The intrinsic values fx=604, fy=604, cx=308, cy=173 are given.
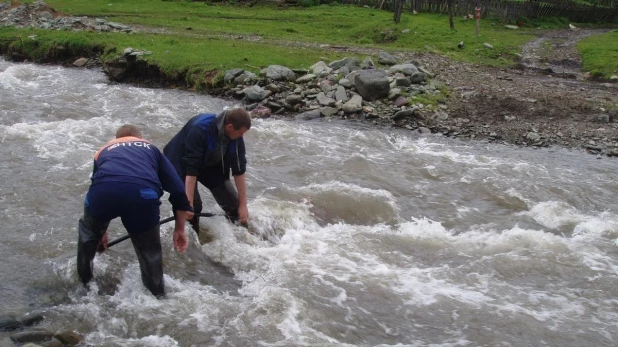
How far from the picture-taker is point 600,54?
29109 mm

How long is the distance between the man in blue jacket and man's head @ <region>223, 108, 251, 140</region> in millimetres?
1102

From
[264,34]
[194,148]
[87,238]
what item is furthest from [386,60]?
[87,238]

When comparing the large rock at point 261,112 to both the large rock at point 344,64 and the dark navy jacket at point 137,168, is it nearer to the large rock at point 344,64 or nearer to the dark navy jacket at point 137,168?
the large rock at point 344,64

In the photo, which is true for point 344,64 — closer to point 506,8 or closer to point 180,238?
point 180,238

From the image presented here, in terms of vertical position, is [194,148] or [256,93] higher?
[194,148]

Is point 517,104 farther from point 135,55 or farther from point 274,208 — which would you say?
point 135,55

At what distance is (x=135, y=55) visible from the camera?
22.7 meters

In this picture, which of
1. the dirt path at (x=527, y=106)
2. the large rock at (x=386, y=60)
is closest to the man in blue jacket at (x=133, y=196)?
the dirt path at (x=527, y=106)

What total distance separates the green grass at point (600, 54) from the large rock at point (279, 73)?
13251 millimetres

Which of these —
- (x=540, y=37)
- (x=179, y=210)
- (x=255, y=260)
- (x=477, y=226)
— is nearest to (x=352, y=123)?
(x=477, y=226)

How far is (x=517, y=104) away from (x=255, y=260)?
13.1 m

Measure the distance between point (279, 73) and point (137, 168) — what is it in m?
14.3

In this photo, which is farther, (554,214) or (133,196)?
(554,214)

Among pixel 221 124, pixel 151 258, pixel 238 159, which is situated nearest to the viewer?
pixel 151 258
